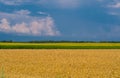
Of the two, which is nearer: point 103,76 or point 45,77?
point 45,77

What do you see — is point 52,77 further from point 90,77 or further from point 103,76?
point 103,76

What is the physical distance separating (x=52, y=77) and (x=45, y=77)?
45 cm

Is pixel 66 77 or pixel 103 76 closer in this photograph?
pixel 66 77

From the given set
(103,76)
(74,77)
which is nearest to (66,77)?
(74,77)

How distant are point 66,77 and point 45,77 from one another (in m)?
1.18

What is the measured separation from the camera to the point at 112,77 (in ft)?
61.3

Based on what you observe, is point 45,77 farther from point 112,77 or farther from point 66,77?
point 112,77

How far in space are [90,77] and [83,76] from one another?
1.69 feet

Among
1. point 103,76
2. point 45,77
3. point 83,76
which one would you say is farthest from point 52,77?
point 103,76

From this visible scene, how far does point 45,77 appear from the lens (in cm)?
1825

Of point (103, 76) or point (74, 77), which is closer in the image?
point (74, 77)

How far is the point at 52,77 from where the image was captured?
1805cm

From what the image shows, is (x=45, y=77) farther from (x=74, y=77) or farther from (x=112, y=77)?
(x=112, y=77)

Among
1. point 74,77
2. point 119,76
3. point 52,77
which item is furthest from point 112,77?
point 52,77
